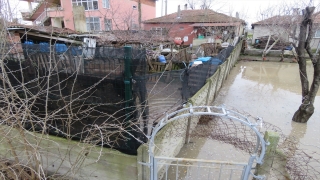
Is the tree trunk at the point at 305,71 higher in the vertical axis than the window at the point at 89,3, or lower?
lower

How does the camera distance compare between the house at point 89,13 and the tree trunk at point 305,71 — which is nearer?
the tree trunk at point 305,71

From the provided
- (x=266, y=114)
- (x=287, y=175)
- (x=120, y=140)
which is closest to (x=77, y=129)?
(x=120, y=140)

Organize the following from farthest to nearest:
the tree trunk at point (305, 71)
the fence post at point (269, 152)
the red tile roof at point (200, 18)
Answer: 1. the red tile roof at point (200, 18)
2. the tree trunk at point (305, 71)
3. the fence post at point (269, 152)

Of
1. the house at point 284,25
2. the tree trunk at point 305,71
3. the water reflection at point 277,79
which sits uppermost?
the house at point 284,25

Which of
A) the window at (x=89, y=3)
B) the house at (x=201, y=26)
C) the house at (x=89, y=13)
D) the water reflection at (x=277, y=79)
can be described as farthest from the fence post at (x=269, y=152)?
the window at (x=89, y=3)

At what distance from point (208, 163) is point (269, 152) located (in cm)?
118

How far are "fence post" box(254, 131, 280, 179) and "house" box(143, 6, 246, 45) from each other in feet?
60.6

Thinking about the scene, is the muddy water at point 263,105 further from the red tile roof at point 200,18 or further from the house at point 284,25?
the red tile roof at point 200,18

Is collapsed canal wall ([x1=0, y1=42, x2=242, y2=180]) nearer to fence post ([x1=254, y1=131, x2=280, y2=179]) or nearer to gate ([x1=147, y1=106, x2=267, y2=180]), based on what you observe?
gate ([x1=147, y1=106, x2=267, y2=180])

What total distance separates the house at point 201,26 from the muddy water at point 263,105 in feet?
31.9

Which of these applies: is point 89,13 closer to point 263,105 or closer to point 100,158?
point 263,105

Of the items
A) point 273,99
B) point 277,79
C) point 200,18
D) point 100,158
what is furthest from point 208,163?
point 200,18

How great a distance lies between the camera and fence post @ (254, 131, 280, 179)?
2.35 meters

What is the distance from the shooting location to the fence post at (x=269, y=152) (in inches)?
92.4
